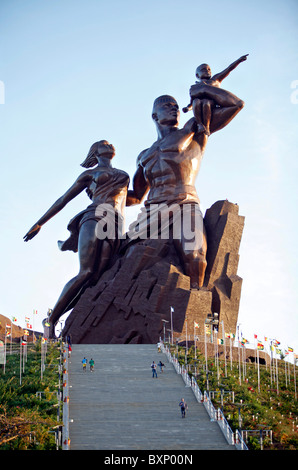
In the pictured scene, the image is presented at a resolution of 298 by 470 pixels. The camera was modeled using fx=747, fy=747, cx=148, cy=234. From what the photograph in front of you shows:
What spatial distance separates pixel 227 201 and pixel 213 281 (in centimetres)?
325

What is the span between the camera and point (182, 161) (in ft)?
91.3

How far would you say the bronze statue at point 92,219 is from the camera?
92.8 feet

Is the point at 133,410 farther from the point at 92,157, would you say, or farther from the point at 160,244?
the point at 92,157

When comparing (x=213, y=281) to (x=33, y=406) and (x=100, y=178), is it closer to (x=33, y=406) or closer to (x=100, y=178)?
(x=100, y=178)

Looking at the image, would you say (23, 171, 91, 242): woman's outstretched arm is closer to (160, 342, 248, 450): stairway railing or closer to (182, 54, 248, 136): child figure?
(182, 54, 248, 136): child figure

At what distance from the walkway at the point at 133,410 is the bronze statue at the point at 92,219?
19.3ft

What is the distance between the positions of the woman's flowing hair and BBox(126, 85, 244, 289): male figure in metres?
2.24

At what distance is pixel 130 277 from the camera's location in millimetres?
26281

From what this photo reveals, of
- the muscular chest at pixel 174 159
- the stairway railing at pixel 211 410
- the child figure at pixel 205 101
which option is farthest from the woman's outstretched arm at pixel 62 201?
the stairway railing at pixel 211 410

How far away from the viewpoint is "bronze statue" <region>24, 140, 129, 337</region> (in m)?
28.3

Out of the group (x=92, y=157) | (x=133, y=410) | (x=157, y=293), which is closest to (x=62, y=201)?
(x=92, y=157)

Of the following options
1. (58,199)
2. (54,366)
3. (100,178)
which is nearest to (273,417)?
(54,366)

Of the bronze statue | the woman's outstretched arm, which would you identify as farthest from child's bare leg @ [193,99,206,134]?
the woman's outstretched arm

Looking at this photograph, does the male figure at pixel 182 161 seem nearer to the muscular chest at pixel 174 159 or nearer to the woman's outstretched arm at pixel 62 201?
the muscular chest at pixel 174 159
